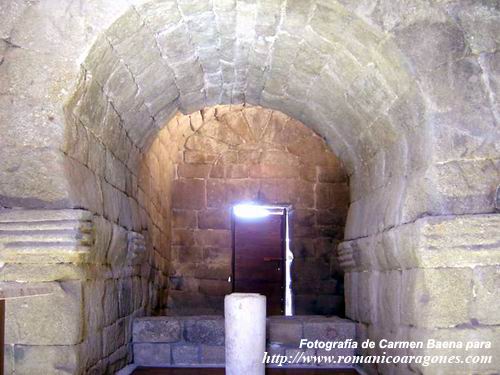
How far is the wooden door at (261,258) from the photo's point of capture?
26.0 feet

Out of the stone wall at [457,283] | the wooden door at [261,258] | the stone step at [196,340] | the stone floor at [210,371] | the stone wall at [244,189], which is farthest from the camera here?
the wooden door at [261,258]

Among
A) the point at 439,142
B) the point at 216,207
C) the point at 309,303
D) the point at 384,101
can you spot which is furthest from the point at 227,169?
the point at 439,142

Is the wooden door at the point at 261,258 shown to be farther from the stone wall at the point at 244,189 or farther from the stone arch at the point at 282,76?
the stone arch at the point at 282,76

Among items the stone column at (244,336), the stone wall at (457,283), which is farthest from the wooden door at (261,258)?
the stone wall at (457,283)

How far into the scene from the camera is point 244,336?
4.09 meters

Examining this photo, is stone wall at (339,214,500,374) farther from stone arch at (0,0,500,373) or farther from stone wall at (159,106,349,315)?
stone wall at (159,106,349,315)

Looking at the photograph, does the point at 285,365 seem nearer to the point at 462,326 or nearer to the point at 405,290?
the point at 405,290

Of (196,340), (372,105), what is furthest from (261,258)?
(372,105)

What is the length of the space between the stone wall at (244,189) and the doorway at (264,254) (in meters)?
0.18

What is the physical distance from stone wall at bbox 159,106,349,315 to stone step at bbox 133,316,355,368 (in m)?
2.92

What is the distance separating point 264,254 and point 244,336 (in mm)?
3955

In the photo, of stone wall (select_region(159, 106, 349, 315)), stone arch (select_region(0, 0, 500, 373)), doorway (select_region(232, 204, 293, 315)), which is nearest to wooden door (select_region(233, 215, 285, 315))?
doorway (select_region(232, 204, 293, 315))

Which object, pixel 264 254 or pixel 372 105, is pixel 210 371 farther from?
pixel 264 254

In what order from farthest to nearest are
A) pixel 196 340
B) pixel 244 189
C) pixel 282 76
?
pixel 244 189 → pixel 196 340 → pixel 282 76
